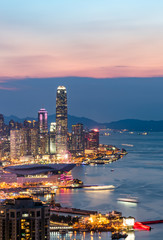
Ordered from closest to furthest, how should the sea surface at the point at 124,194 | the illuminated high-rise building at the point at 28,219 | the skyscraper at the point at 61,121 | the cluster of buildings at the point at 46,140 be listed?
the illuminated high-rise building at the point at 28,219, the sea surface at the point at 124,194, the cluster of buildings at the point at 46,140, the skyscraper at the point at 61,121

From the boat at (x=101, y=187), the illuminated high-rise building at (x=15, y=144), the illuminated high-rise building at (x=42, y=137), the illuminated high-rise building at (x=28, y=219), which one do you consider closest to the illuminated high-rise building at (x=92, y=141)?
the illuminated high-rise building at (x=42, y=137)

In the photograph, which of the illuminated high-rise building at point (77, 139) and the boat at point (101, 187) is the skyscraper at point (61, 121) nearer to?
the illuminated high-rise building at point (77, 139)

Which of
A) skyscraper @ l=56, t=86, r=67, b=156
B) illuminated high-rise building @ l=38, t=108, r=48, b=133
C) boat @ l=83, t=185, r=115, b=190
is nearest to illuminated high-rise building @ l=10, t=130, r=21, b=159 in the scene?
skyscraper @ l=56, t=86, r=67, b=156

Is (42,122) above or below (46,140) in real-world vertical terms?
above

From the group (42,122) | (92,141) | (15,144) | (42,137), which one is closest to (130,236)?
(15,144)

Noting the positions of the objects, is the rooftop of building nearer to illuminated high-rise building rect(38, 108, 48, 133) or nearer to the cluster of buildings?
the cluster of buildings

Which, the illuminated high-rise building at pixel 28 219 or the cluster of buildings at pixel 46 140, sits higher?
the illuminated high-rise building at pixel 28 219

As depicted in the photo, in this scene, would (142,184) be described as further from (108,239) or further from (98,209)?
(108,239)

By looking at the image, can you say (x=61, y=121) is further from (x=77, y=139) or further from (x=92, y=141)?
(x=92, y=141)
